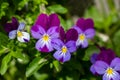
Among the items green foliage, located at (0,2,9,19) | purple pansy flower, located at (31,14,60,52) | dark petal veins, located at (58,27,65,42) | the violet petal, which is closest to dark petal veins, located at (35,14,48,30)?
purple pansy flower, located at (31,14,60,52)

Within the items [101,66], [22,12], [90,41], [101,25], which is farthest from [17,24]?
[101,25]

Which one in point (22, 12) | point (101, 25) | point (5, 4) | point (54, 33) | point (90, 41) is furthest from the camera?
point (101, 25)

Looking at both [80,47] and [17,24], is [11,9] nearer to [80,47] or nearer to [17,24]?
[17,24]

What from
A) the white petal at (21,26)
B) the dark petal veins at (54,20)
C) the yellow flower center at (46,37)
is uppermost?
the dark petal veins at (54,20)

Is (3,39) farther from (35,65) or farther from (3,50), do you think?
(35,65)

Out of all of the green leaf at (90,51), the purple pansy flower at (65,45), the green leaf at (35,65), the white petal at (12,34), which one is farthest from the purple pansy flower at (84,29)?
the white petal at (12,34)

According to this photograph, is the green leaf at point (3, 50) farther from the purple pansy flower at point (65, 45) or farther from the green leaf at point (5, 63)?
the purple pansy flower at point (65, 45)

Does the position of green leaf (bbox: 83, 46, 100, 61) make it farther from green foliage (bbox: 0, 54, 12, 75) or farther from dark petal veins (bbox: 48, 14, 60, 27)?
green foliage (bbox: 0, 54, 12, 75)
